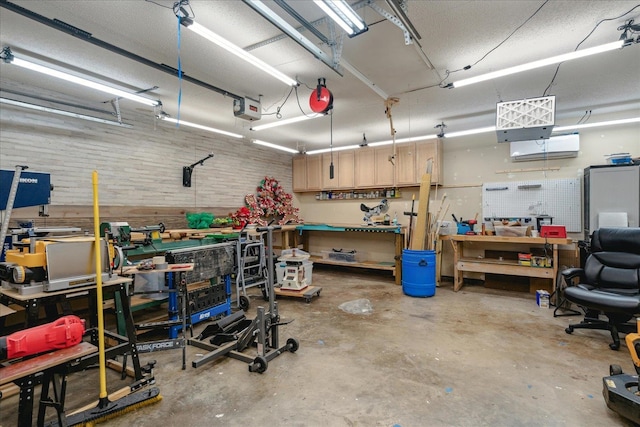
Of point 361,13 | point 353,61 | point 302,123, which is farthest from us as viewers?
point 302,123

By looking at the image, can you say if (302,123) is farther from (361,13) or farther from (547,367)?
(547,367)

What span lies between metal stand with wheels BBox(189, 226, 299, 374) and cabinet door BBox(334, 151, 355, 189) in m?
4.63

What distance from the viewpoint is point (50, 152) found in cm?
415

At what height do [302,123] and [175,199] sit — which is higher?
[302,123]

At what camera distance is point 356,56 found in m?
3.24

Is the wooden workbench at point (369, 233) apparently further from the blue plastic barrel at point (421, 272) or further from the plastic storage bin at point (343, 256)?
the blue plastic barrel at point (421, 272)

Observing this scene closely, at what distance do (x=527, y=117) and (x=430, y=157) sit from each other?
2435 mm

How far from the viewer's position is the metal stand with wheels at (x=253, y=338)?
2.67 meters

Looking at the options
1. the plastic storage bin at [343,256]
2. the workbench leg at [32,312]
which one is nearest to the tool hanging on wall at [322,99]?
the workbench leg at [32,312]

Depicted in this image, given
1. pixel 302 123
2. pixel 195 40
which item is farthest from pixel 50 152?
pixel 302 123

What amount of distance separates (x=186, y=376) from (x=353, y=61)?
3.55 metres

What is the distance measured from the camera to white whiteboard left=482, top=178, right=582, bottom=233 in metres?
5.19

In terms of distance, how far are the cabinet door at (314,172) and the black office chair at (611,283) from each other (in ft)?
17.4

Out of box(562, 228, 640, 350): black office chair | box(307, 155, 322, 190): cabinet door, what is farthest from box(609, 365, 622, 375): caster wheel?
box(307, 155, 322, 190): cabinet door
